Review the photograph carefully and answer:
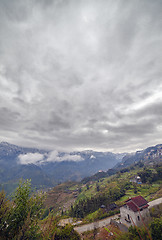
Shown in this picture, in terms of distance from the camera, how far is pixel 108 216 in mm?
61094

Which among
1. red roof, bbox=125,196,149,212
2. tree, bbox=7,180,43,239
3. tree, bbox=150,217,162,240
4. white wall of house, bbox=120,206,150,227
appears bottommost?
white wall of house, bbox=120,206,150,227

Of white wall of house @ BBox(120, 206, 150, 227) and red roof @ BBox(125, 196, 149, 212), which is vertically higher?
red roof @ BBox(125, 196, 149, 212)

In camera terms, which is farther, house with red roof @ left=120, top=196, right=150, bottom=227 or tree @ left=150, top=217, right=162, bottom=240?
house with red roof @ left=120, top=196, right=150, bottom=227

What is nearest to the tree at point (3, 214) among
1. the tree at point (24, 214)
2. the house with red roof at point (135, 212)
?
the tree at point (24, 214)

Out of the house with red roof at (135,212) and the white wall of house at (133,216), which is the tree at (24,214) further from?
the white wall of house at (133,216)

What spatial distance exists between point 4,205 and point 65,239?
17226 millimetres

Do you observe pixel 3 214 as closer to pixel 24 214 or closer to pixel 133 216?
pixel 24 214

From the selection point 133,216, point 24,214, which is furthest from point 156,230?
point 133,216

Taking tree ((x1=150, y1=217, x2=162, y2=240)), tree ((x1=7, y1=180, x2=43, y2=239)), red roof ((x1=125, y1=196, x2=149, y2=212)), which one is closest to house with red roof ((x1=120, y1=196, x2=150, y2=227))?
red roof ((x1=125, y1=196, x2=149, y2=212))

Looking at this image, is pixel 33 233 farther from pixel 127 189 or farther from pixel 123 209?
pixel 127 189

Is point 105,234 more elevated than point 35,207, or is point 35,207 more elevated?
point 35,207

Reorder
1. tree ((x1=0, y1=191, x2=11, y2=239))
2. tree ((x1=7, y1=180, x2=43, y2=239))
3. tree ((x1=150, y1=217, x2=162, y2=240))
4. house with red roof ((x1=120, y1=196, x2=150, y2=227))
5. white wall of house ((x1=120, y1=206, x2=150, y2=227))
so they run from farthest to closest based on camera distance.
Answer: house with red roof ((x1=120, y1=196, x2=150, y2=227)), white wall of house ((x1=120, y1=206, x2=150, y2=227)), tree ((x1=150, y1=217, x2=162, y2=240)), tree ((x1=0, y1=191, x2=11, y2=239)), tree ((x1=7, y1=180, x2=43, y2=239))

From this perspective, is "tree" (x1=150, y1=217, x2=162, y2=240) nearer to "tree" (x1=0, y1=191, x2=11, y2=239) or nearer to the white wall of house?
the white wall of house

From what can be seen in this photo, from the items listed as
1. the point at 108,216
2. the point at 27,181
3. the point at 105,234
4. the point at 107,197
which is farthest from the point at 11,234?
the point at 107,197
